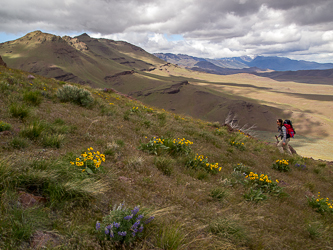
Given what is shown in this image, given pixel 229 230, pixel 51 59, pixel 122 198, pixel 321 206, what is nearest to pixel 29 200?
pixel 122 198

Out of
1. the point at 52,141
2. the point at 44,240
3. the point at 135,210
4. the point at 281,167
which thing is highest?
the point at 52,141

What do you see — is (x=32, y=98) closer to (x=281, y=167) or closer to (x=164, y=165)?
(x=164, y=165)

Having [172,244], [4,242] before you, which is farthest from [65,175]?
[172,244]

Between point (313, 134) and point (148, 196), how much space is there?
79734 millimetres

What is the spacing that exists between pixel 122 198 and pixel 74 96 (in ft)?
21.3

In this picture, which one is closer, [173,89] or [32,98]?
[32,98]

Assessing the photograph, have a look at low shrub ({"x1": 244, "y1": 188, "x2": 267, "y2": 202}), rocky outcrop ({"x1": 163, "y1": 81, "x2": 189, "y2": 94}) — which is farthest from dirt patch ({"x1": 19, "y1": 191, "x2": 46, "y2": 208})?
rocky outcrop ({"x1": 163, "y1": 81, "x2": 189, "y2": 94})

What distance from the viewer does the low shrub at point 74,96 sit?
304 inches

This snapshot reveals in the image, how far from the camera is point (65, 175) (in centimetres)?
261

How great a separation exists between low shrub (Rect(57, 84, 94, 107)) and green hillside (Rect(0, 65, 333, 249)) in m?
1.49

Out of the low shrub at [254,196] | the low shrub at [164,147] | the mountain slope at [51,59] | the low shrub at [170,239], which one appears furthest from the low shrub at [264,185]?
the mountain slope at [51,59]

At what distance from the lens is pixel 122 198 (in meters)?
2.72

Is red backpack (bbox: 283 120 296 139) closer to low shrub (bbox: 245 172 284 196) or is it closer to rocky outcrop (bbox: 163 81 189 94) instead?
low shrub (bbox: 245 172 284 196)

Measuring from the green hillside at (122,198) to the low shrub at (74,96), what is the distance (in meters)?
1.49
